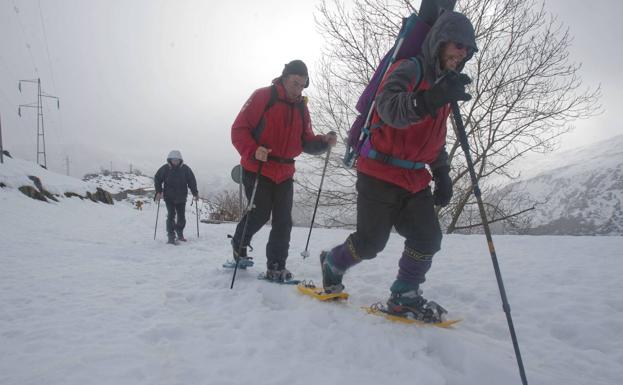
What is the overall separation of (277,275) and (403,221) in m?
1.54

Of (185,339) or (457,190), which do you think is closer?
(185,339)

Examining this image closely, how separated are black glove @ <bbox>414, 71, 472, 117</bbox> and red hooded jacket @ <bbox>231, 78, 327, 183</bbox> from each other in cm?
185

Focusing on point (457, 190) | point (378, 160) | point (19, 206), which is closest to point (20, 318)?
point (378, 160)

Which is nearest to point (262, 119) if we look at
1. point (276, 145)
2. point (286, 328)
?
point (276, 145)

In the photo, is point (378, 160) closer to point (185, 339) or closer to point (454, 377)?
point (454, 377)

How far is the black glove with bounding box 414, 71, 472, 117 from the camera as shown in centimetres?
175

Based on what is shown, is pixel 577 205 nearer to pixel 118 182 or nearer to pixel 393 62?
pixel 393 62

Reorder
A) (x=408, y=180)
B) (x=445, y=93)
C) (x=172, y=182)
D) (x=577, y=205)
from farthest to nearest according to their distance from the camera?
(x=577, y=205) < (x=172, y=182) < (x=408, y=180) < (x=445, y=93)

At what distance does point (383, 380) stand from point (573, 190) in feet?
86.7

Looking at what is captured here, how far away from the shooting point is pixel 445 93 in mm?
1749

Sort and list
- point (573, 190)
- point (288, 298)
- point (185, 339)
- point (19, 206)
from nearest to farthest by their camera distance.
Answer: point (185, 339) → point (288, 298) → point (19, 206) → point (573, 190)

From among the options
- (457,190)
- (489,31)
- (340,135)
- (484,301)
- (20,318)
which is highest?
(489,31)

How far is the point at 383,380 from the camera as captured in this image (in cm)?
167

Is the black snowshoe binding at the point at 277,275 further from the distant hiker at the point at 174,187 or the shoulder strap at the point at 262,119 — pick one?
the distant hiker at the point at 174,187
